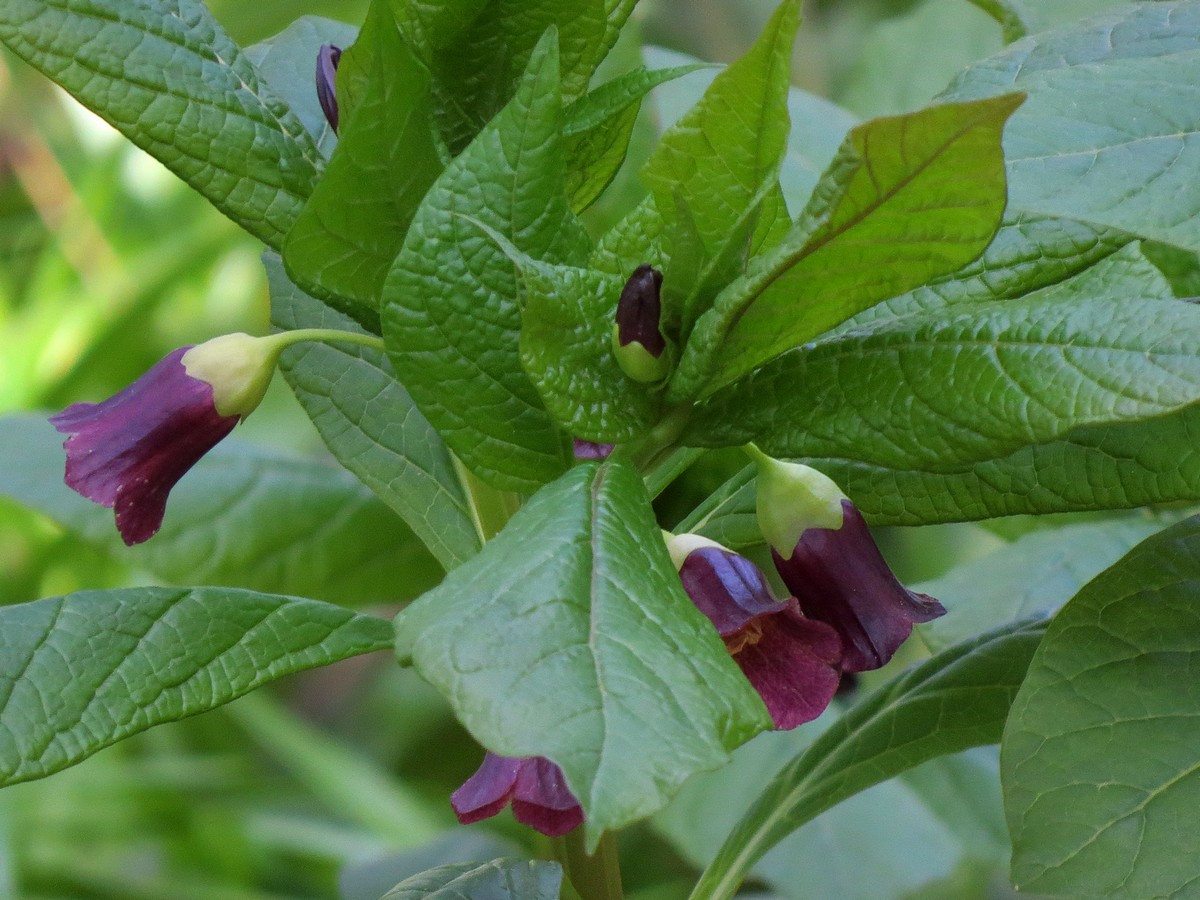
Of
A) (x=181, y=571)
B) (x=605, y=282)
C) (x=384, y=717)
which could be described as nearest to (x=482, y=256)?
(x=605, y=282)

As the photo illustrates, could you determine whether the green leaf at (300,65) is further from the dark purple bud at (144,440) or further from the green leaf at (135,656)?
the green leaf at (135,656)

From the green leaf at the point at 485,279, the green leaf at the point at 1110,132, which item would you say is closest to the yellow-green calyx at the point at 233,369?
the green leaf at the point at 485,279

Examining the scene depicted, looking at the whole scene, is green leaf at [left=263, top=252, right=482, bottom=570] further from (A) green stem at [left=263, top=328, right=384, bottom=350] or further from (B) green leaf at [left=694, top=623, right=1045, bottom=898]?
A: (B) green leaf at [left=694, top=623, right=1045, bottom=898]

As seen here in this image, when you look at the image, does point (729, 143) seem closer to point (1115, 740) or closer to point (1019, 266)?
point (1019, 266)

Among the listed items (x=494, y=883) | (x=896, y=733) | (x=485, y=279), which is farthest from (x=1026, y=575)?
(x=485, y=279)

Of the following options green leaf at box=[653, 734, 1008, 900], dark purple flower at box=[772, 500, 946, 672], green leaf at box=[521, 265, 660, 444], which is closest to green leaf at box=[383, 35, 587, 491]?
green leaf at box=[521, 265, 660, 444]

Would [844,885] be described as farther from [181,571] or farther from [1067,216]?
[1067,216]
